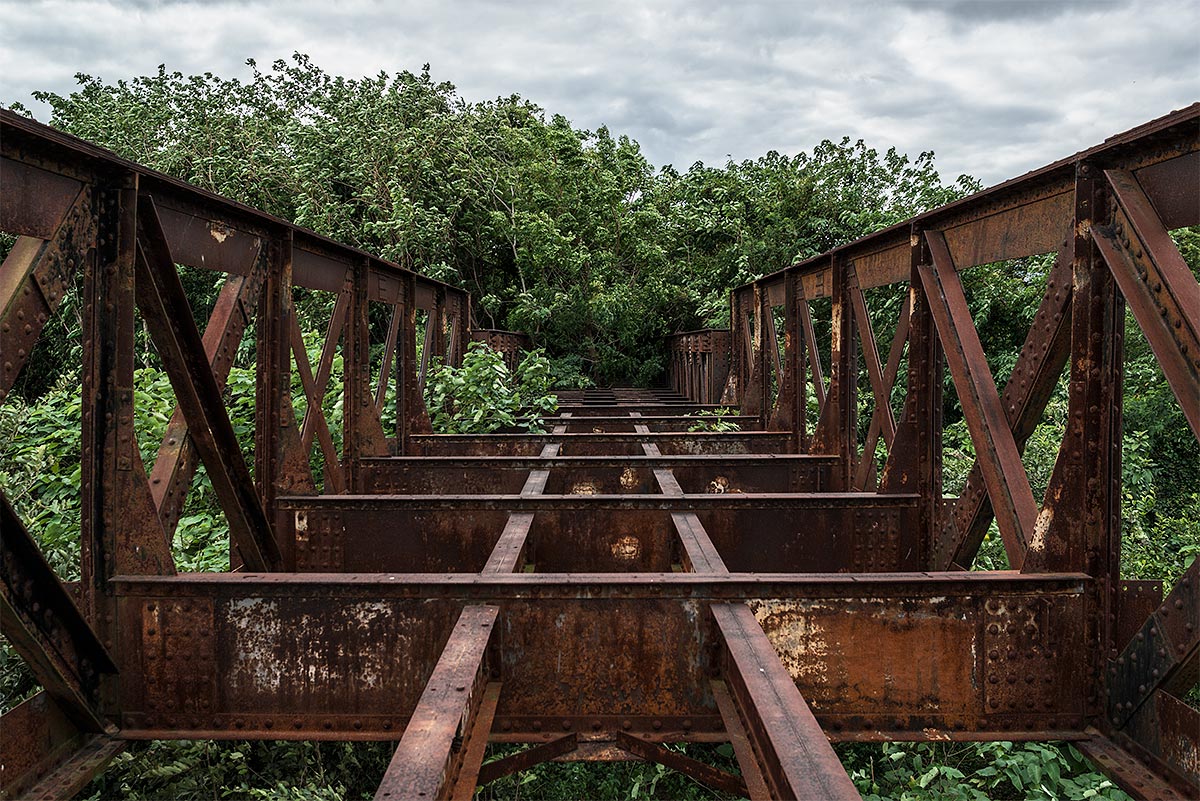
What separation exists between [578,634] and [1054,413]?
1050 cm

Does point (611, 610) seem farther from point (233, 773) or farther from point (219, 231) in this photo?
point (233, 773)

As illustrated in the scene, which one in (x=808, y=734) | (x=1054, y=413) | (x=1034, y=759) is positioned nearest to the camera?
Answer: (x=808, y=734)

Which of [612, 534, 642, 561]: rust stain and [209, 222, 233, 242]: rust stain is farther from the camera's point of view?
[612, 534, 642, 561]: rust stain

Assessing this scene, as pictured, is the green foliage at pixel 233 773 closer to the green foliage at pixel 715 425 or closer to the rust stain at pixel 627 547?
the rust stain at pixel 627 547

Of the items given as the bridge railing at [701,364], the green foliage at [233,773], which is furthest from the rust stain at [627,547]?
the bridge railing at [701,364]

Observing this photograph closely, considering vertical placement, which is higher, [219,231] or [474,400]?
[219,231]

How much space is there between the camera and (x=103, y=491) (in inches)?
129

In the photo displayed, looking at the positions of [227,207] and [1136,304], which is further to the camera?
[227,207]

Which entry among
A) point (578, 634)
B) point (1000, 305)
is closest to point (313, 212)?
point (1000, 305)

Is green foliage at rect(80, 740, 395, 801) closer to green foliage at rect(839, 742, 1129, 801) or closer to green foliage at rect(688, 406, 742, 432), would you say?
green foliage at rect(839, 742, 1129, 801)

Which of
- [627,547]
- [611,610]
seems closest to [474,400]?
[627,547]

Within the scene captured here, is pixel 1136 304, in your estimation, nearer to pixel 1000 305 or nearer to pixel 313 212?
pixel 1000 305

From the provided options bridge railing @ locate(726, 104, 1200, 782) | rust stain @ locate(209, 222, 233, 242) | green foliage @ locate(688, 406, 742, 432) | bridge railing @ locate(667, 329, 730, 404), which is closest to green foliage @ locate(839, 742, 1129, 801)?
bridge railing @ locate(726, 104, 1200, 782)

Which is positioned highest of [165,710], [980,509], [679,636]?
[980,509]
